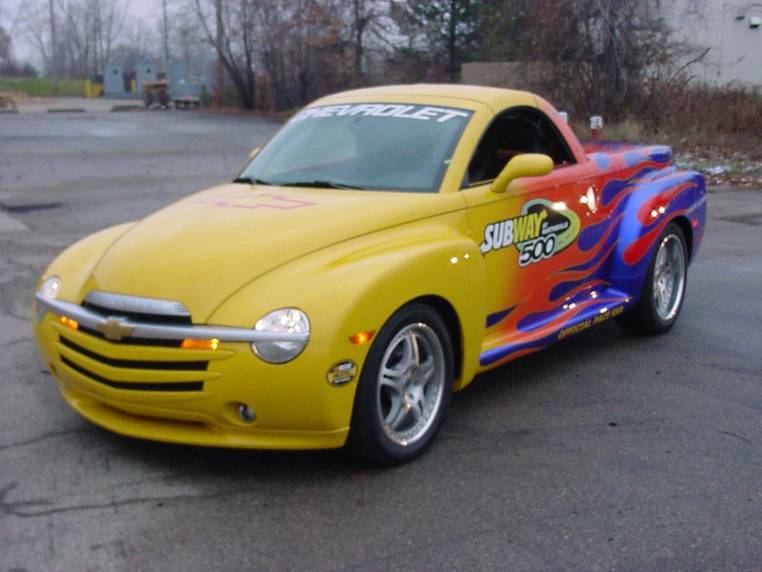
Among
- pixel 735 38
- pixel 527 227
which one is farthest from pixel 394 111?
pixel 735 38

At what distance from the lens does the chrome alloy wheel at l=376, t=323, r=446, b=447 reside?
461cm

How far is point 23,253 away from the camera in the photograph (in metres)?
9.97

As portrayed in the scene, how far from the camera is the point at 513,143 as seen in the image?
6.03m

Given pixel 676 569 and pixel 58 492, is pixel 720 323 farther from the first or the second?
pixel 58 492

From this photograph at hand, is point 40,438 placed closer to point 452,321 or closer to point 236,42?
point 452,321

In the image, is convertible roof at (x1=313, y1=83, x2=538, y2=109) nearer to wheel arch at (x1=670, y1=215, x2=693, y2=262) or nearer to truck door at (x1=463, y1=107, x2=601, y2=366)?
truck door at (x1=463, y1=107, x2=601, y2=366)

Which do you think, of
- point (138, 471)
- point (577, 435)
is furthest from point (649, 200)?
point (138, 471)

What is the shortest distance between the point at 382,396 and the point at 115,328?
4.02 feet

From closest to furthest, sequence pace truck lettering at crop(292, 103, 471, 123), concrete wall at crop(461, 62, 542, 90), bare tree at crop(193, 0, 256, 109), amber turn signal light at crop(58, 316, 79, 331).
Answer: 1. amber turn signal light at crop(58, 316, 79, 331)
2. pace truck lettering at crop(292, 103, 471, 123)
3. concrete wall at crop(461, 62, 542, 90)
4. bare tree at crop(193, 0, 256, 109)

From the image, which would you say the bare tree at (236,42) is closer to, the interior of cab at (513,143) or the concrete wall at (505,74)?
the concrete wall at (505,74)

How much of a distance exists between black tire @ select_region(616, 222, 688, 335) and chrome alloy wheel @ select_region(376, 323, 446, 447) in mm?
2355

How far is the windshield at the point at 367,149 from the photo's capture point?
5359 mm

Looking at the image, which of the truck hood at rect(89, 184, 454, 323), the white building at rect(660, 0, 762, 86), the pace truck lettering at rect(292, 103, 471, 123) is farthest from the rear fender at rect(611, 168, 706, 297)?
the white building at rect(660, 0, 762, 86)

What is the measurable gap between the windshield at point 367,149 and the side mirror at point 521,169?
299mm
